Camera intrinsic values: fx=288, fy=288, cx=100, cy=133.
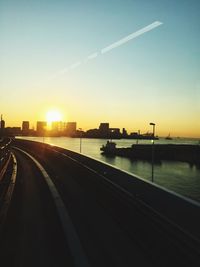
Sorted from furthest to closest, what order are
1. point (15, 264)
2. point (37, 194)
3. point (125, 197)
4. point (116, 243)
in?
1. point (37, 194)
2. point (125, 197)
3. point (116, 243)
4. point (15, 264)

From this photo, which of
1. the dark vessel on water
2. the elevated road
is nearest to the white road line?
the elevated road

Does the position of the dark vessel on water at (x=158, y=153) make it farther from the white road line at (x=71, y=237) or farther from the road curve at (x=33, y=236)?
the white road line at (x=71, y=237)

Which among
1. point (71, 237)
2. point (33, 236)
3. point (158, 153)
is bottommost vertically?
point (158, 153)

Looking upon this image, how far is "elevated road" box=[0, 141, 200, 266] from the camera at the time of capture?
23.1ft

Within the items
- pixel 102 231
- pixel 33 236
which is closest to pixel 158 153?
pixel 102 231

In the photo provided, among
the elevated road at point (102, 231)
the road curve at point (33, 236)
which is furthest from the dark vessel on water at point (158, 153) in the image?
the road curve at point (33, 236)

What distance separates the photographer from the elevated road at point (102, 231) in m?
7.03

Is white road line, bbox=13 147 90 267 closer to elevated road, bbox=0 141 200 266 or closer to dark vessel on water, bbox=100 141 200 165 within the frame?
elevated road, bbox=0 141 200 266

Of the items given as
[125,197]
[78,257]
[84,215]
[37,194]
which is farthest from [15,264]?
[37,194]

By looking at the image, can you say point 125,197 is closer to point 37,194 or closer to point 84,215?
point 84,215

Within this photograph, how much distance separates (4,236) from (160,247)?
453 centimetres

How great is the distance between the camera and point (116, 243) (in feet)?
26.8

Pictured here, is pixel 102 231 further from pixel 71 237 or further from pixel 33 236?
pixel 33 236

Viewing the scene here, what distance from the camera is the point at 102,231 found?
9.17 meters
